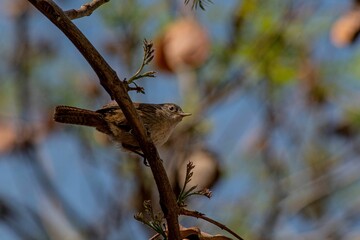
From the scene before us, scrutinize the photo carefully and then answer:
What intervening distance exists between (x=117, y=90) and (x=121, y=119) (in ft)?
2.44

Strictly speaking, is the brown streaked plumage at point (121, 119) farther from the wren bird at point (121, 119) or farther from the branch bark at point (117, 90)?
the branch bark at point (117, 90)

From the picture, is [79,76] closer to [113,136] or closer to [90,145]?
[90,145]

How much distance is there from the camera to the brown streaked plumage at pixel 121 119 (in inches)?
95.7

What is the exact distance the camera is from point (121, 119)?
2.63 meters

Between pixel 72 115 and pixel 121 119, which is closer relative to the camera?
pixel 72 115

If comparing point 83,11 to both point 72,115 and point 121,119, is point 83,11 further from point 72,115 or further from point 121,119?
point 121,119

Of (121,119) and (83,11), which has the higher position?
(121,119)

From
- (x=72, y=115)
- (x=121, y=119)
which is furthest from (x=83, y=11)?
(x=121, y=119)

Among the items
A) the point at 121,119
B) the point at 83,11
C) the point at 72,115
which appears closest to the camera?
the point at 83,11

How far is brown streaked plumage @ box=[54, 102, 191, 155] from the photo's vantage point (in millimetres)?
2430

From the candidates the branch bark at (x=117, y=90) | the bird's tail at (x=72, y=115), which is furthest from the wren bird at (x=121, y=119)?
the branch bark at (x=117, y=90)

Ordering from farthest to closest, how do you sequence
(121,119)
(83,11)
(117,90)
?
(121,119), (83,11), (117,90)

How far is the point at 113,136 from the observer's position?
2707 mm

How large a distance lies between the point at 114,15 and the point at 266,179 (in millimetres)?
1746
